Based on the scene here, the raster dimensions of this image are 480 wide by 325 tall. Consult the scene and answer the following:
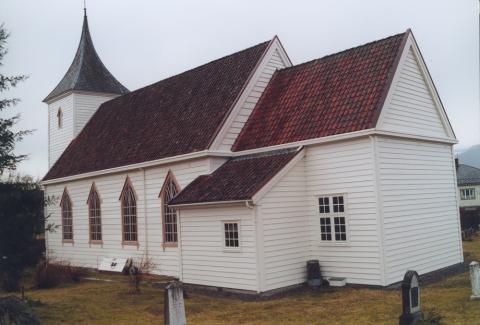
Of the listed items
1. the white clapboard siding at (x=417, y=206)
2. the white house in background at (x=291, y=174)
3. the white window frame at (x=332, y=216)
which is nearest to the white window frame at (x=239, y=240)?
the white house in background at (x=291, y=174)

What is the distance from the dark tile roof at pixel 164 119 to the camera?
2192 cm

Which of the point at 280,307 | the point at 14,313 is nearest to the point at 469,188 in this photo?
the point at 280,307

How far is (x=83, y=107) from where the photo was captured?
34.3 metres

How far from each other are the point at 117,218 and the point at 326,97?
41.6ft

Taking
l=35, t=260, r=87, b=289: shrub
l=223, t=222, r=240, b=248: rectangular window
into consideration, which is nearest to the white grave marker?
l=35, t=260, r=87, b=289: shrub

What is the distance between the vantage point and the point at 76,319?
1470 centimetres

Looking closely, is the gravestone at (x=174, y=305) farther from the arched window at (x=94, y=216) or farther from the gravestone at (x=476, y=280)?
the arched window at (x=94, y=216)

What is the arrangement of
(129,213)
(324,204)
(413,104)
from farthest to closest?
(129,213) → (413,104) → (324,204)

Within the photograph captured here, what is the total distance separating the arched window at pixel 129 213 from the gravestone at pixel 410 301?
15568 millimetres

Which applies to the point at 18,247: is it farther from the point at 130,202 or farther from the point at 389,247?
the point at 389,247

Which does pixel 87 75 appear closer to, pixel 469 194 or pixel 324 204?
pixel 324 204

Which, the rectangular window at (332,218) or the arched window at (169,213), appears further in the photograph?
the arched window at (169,213)

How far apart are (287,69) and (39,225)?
1224 centimetres

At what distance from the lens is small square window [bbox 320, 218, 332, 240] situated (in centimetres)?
1773
